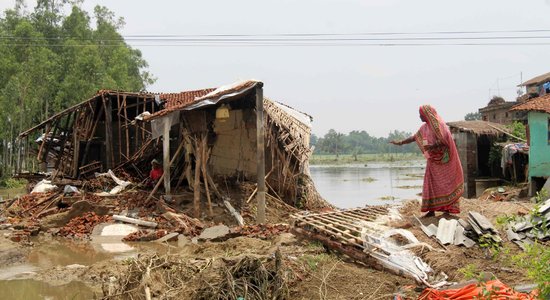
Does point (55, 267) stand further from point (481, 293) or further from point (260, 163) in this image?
point (481, 293)

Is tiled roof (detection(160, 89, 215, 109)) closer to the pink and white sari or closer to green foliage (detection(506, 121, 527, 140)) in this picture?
the pink and white sari

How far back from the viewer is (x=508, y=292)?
13.7ft

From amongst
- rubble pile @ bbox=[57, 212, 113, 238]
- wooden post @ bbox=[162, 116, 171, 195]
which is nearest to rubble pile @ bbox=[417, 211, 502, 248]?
wooden post @ bbox=[162, 116, 171, 195]

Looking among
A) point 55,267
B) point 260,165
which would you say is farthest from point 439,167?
point 55,267

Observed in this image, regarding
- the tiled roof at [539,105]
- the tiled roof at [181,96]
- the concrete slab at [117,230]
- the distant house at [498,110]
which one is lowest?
the concrete slab at [117,230]

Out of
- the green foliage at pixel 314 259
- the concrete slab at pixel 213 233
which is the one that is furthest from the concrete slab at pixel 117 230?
the green foliage at pixel 314 259

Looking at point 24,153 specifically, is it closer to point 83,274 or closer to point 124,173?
point 124,173

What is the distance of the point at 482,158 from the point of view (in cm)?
1922

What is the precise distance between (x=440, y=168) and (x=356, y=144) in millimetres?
123655

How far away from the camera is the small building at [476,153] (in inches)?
707

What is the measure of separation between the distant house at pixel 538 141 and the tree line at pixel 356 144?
6412cm

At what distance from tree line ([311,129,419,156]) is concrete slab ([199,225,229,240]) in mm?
70525

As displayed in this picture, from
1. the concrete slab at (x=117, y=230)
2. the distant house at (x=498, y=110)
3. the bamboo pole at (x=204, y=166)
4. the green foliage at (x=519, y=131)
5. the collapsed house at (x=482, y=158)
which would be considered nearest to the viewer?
the concrete slab at (x=117, y=230)

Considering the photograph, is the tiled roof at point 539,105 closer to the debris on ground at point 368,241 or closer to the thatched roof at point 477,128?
the thatched roof at point 477,128
